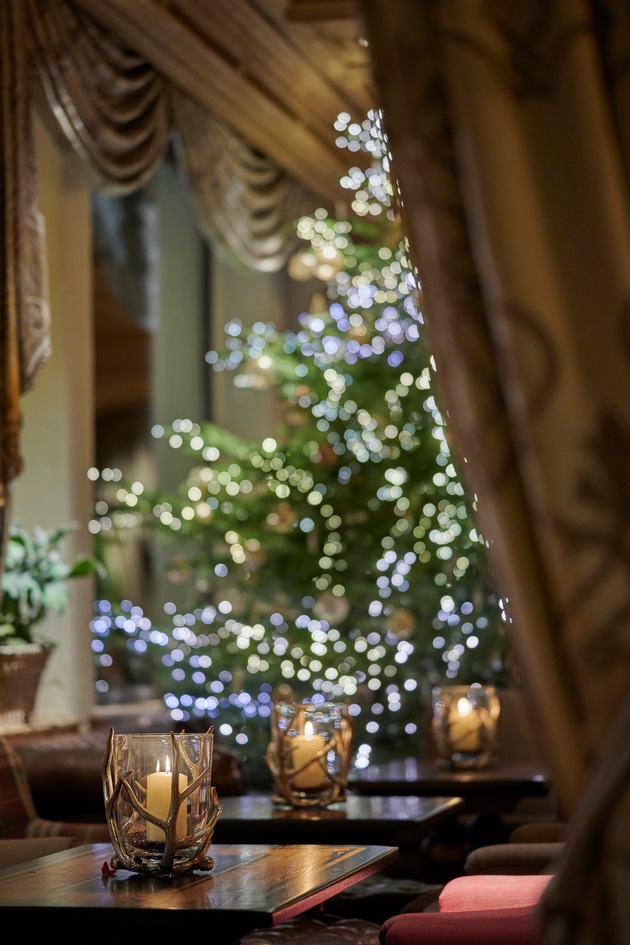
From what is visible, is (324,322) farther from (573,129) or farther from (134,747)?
(573,129)

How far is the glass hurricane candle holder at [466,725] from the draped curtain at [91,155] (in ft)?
4.87

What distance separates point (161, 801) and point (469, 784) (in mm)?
1472

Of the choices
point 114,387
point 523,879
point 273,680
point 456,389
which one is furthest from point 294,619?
point 456,389

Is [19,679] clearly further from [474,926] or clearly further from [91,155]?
[474,926]

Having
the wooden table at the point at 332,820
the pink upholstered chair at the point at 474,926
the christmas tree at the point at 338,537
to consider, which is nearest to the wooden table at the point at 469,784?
the wooden table at the point at 332,820

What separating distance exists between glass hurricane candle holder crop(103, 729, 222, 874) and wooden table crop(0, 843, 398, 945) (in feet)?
0.12

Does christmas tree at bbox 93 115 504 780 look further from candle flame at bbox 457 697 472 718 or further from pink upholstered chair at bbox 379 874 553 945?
pink upholstered chair at bbox 379 874 553 945

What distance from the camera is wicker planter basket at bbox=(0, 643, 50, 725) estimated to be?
4.19 m

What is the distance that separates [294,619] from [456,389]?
4.78m

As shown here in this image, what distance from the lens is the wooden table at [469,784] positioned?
3.16 m

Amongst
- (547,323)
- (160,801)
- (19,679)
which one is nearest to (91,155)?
(19,679)

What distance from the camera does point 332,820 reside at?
8.21 ft

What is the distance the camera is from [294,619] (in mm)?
5676

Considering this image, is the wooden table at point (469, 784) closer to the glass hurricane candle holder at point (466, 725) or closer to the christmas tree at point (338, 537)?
the glass hurricane candle holder at point (466, 725)
